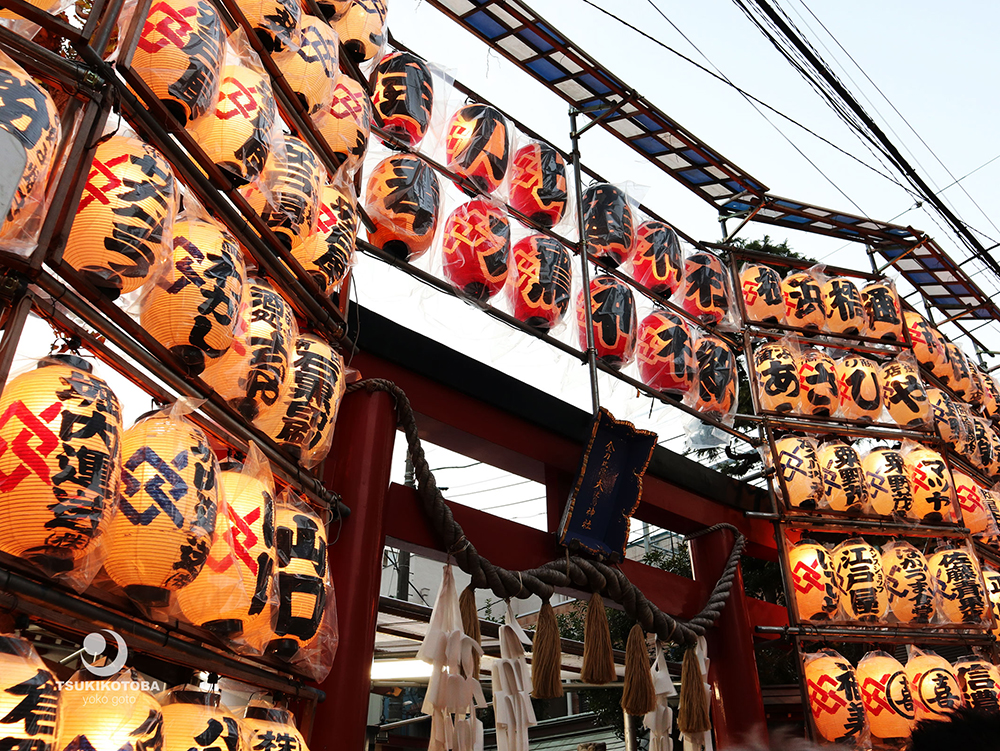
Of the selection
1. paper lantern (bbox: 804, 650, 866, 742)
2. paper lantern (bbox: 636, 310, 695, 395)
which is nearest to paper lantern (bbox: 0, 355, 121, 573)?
paper lantern (bbox: 636, 310, 695, 395)

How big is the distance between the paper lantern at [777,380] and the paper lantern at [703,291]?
0.68 metres

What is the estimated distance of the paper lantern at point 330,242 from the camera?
12.2 feet

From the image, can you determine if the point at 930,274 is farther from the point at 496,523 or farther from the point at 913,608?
the point at 496,523

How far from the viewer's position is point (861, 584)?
22.5 feet

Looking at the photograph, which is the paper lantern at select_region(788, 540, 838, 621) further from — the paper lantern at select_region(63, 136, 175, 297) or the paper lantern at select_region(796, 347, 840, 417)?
the paper lantern at select_region(63, 136, 175, 297)

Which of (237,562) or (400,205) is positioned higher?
(400,205)

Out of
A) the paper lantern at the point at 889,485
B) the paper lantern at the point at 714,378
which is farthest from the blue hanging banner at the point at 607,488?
the paper lantern at the point at 889,485

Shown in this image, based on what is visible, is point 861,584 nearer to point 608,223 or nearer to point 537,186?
point 608,223

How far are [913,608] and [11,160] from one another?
25.9 ft

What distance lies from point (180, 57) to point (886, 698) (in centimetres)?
722

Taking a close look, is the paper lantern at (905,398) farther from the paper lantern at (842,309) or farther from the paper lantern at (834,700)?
the paper lantern at (834,700)

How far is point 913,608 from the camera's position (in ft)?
23.0

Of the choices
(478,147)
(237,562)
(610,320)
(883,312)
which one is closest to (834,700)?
(610,320)

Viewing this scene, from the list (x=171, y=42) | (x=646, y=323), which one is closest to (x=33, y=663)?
(x=171, y=42)
